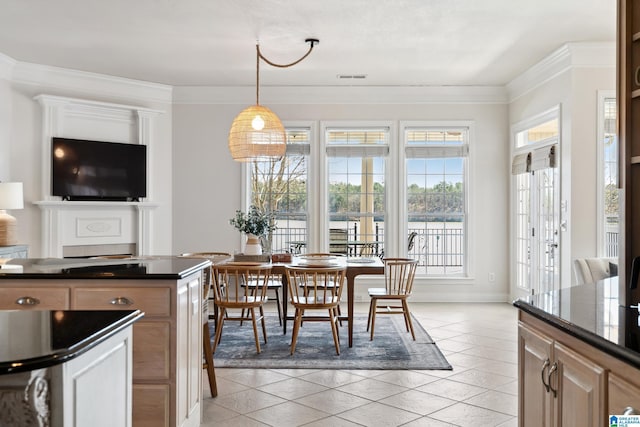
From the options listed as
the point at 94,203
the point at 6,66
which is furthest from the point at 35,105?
the point at 94,203

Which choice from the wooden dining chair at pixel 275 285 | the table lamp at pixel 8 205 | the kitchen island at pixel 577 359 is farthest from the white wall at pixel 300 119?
the kitchen island at pixel 577 359

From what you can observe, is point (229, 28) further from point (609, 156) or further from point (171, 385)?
point (609, 156)

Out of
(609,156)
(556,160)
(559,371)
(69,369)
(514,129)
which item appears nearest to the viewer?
(69,369)

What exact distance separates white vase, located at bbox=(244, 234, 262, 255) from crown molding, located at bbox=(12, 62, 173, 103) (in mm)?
3048

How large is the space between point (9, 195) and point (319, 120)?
13.1 ft

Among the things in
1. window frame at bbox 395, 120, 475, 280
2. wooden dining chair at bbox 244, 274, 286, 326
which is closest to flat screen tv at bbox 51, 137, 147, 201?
wooden dining chair at bbox 244, 274, 286, 326

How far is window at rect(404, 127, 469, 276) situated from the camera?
7805 mm

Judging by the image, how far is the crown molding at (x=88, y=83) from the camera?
21.4 feet

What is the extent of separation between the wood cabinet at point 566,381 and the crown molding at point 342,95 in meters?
5.85

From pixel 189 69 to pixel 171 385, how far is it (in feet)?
16.2

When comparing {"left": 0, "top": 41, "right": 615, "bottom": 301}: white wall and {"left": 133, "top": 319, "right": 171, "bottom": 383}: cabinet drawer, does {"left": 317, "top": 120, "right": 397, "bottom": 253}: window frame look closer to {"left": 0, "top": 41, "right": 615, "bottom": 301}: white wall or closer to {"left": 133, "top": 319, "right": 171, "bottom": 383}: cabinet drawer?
{"left": 0, "top": 41, "right": 615, "bottom": 301}: white wall

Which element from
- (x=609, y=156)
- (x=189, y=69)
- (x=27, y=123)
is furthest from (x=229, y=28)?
(x=609, y=156)

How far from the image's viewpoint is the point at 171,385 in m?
2.74

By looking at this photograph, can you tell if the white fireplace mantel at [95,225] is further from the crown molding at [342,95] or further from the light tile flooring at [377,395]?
the light tile flooring at [377,395]
